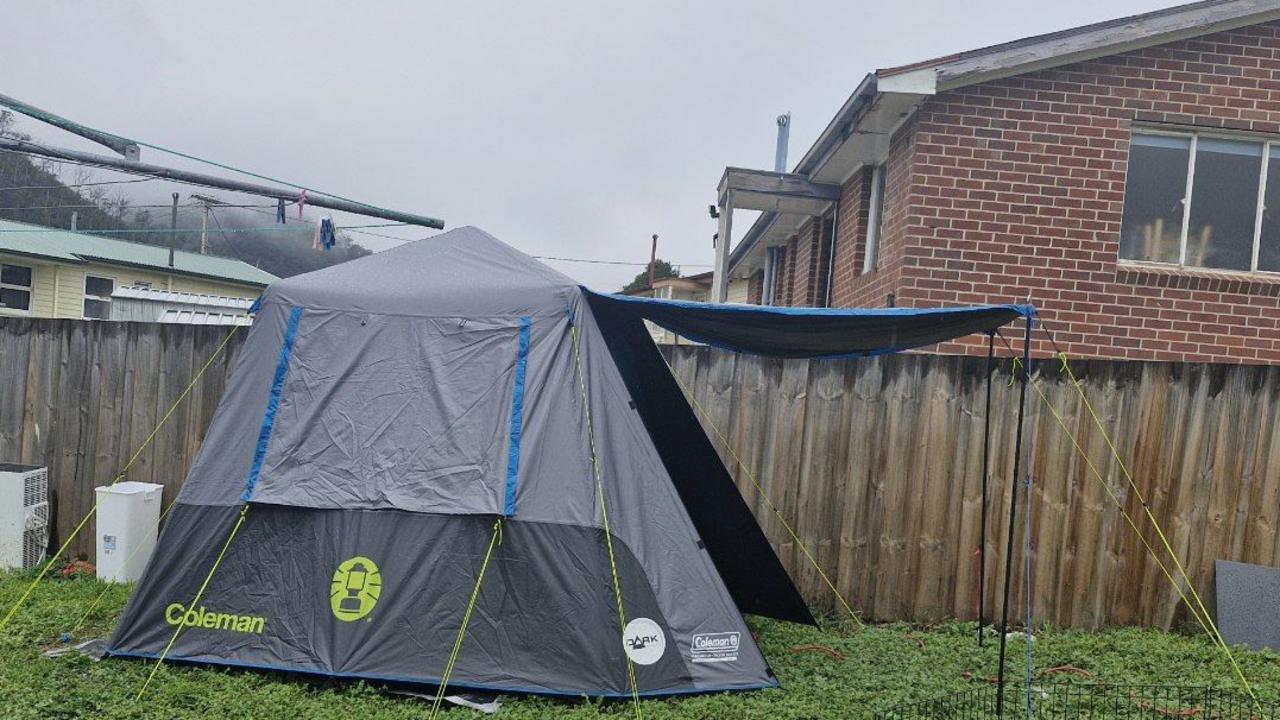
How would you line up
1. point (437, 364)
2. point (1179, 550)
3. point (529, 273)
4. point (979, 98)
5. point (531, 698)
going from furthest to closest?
point (979, 98) → point (1179, 550) → point (529, 273) → point (437, 364) → point (531, 698)

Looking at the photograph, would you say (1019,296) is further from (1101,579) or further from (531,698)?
(531,698)

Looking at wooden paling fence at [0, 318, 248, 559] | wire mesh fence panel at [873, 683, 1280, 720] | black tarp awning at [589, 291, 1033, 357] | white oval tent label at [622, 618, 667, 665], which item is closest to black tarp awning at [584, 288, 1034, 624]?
black tarp awning at [589, 291, 1033, 357]

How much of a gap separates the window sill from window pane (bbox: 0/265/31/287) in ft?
74.3

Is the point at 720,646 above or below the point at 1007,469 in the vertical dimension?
below

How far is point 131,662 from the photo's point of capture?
4.11 meters

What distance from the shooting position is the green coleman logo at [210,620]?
412 cm

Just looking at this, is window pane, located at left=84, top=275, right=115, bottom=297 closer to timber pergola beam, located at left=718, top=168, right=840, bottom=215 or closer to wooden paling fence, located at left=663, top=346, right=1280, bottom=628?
timber pergola beam, located at left=718, top=168, right=840, bottom=215

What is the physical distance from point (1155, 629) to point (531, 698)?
3979 millimetres

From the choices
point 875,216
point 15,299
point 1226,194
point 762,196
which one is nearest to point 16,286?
point 15,299

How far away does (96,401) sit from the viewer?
5941 mm

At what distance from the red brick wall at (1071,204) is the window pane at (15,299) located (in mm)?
21401

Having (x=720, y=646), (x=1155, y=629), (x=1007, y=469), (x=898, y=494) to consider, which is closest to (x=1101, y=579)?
(x=1155, y=629)

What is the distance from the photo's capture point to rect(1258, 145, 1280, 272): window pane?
22.6 ft

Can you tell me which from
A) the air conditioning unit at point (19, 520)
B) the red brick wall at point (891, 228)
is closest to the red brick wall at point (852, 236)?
the red brick wall at point (891, 228)
